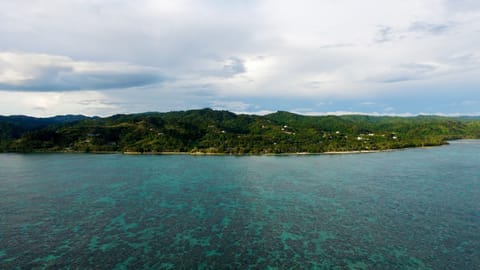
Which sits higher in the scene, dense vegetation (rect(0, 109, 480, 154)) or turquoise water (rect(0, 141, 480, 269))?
dense vegetation (rect(0, 109, 480, 154))

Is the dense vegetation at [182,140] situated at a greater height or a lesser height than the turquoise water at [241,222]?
greater

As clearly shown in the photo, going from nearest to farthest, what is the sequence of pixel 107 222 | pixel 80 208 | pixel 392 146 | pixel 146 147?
pixel 107 222 → pixel 80 208 → pixel 146 147 → pixel 392 146

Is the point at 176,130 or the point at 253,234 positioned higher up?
the point at 176,130

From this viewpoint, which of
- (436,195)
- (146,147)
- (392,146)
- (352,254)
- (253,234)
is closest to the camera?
(352,254)

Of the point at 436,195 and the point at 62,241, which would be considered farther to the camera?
the point at 436,195

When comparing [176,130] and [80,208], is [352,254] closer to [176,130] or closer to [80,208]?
[80,208]

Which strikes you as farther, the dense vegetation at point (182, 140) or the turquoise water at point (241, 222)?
the dense vegetation at point (182, 140)

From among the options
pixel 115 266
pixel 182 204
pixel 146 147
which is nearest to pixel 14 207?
pixel 182 204

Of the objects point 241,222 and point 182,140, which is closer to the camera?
point 241,222
